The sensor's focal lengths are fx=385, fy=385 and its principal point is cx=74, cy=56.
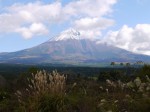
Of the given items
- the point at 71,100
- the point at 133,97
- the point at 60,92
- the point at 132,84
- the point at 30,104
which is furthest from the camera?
the point at 132,84

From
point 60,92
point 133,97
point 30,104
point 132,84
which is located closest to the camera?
point 30,104

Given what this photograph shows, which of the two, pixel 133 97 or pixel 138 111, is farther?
pixel 133 97

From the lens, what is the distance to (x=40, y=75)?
1019cm

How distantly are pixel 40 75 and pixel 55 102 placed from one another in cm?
83

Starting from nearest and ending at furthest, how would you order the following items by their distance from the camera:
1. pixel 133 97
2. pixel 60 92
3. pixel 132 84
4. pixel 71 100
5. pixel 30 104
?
pixel 30 104, pixel 60 92, pixel 71 100, pixel 133 97, pixel 132 84

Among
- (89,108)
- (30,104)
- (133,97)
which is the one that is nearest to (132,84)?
(133,97)

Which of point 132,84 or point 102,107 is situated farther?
point 132,84

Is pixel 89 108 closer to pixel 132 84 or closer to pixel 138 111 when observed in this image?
pixel 138 111

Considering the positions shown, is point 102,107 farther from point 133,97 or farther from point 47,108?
point 133,97

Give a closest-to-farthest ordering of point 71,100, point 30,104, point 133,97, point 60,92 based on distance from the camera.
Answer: point 30,104, point 60,92, point 71,100, point 133,97

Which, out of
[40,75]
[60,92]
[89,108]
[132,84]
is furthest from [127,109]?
[132,84]

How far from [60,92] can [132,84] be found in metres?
4.37

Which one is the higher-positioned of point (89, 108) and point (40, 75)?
point (40, 75)

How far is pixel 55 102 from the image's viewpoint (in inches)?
404
